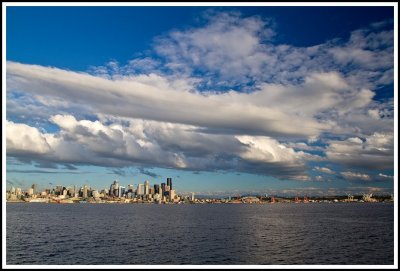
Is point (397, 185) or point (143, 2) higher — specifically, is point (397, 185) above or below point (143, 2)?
below

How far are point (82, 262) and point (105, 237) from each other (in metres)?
31.4

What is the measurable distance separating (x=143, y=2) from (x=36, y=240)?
261ft

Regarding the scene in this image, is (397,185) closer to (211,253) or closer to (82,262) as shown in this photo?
(211,253)

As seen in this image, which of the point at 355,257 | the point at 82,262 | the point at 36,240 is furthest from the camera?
the point at 36,240

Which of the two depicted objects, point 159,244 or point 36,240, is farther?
point 36,240

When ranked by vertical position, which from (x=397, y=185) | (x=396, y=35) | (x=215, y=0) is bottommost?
(x=397, y=185)

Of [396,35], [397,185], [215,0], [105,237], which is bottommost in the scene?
[105,237]

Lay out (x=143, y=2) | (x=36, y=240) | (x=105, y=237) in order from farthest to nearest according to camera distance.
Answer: (x=105, y=237)
(x=36, y=240)
(x=143, y=2)

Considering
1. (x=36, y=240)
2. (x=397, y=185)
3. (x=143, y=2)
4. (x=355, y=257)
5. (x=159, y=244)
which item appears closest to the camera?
(x=143, y=2)

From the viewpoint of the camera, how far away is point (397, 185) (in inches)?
1167

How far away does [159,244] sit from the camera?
7875cm

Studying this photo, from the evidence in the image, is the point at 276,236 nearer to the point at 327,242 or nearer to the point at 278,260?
the point at 327,242

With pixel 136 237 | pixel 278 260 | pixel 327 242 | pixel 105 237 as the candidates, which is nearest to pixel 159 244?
pixel 136 237

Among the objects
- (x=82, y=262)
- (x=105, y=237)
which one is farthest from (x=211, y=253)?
(x=105, y=237)
